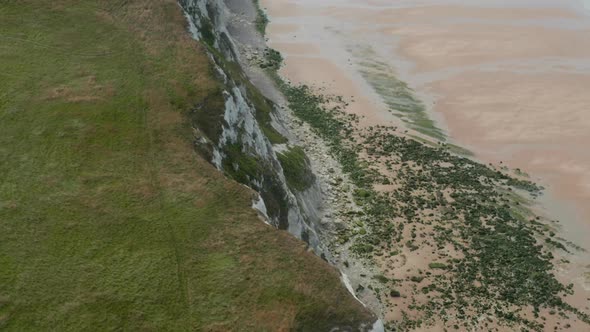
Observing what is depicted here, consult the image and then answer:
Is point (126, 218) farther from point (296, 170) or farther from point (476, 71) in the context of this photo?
point (476, 71)

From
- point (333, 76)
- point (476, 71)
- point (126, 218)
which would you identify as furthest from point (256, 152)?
point (476, 71)

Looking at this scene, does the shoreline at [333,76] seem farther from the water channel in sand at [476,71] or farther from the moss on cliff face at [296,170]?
the moss on cliff face at [296,170]

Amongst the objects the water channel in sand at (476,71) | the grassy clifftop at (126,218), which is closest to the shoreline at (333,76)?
the water channel in sand at (476,71)

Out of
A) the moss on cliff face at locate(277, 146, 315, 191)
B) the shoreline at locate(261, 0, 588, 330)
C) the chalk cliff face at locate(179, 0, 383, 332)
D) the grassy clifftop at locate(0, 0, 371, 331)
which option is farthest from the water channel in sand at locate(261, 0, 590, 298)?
the grassy clifftop at locate(0, 0, 371, 331)

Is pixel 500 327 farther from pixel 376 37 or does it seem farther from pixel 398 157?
pixel 376 37

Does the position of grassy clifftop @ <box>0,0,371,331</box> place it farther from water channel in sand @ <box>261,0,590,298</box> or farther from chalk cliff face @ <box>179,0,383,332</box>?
water channel in sand @ <box>261,0,590,298</box>

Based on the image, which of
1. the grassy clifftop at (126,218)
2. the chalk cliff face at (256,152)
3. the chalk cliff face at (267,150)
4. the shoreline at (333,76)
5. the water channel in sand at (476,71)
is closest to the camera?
the grassy clifftop at (126,218)
